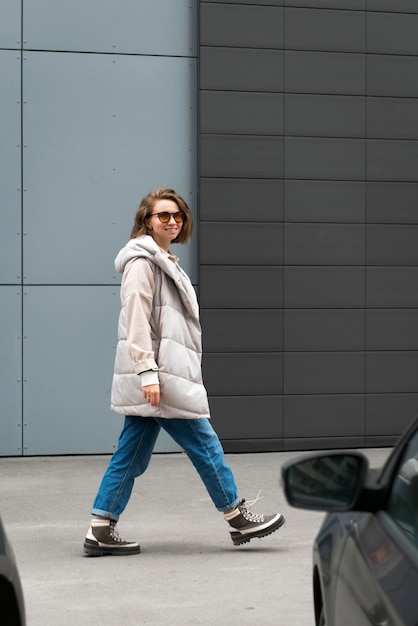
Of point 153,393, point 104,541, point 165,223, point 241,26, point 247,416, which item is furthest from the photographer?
point 247,416

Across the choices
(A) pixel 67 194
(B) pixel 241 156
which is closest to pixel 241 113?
(B) pixel 241 156

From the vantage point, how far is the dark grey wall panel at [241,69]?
35.3 feet

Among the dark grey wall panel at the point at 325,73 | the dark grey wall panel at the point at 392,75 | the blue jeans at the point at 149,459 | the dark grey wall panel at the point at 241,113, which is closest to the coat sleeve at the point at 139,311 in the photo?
the blue jeans at the point at 149,459

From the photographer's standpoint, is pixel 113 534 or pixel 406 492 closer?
pixel 406 492

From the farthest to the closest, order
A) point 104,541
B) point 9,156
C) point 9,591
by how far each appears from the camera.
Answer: point 9,156, point 104,541, point 9,591

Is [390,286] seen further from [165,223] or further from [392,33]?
[165,223]

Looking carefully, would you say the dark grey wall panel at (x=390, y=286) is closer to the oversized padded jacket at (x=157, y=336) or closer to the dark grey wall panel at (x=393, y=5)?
the dark grey wall panel at (x=393, y=5)

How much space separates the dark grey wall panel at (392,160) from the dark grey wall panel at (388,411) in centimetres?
201

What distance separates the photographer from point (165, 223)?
691 cm

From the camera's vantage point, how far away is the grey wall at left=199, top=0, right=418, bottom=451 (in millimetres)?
10828

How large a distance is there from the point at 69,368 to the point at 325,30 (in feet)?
12.5

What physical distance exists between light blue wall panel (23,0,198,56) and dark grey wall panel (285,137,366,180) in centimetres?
127

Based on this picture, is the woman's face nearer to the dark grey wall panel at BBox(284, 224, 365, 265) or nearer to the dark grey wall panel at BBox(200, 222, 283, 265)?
the dark grey wall panel at BBox(200, 222, 283, 265)

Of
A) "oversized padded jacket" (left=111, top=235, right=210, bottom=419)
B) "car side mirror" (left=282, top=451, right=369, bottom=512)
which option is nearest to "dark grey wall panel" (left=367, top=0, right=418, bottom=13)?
"oversized padded jacket" (left=111, top=235, right=210, bottom=419)
